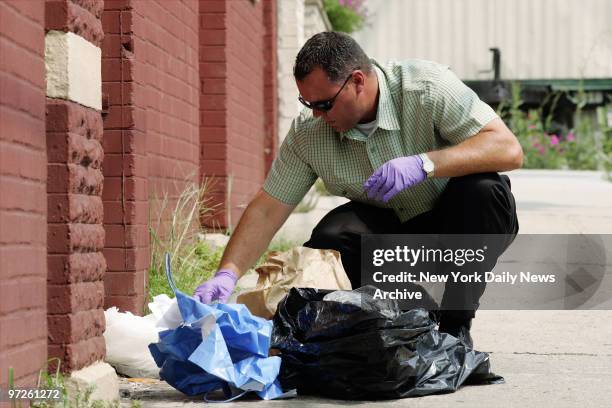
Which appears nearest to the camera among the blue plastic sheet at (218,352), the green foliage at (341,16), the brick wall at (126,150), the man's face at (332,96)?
the blue plastic sheet at (218,352)

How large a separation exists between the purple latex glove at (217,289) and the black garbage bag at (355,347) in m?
0.38

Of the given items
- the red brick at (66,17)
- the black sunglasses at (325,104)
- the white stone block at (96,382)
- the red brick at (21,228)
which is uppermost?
the red brick at (66,17)

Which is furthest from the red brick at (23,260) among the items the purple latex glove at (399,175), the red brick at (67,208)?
the purple latex glove at (399,175)

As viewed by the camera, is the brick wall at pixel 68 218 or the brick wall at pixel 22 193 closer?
the brick wall at pixel 22 193

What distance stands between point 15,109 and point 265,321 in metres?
1.17

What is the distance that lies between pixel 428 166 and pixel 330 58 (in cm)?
59

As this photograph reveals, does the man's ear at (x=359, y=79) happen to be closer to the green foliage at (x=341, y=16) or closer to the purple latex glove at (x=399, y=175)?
the purple latex glove at (x=399, y=175)

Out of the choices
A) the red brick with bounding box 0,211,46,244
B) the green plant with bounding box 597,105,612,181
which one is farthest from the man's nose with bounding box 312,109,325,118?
the green plant with bounding box 597,105,612,181

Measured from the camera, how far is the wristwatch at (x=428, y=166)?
4309mm

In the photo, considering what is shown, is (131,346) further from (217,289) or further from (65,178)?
(65,178)

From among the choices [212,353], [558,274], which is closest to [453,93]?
[212,353]

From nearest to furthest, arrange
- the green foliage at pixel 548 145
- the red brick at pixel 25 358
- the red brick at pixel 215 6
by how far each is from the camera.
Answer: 1. the red brick at pixel 25 358
2. the red brick at pixel 215 6
3. the green foliage at pixel 548 145

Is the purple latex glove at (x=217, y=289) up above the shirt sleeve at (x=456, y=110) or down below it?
below

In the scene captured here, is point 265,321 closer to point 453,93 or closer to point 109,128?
point 453,93
